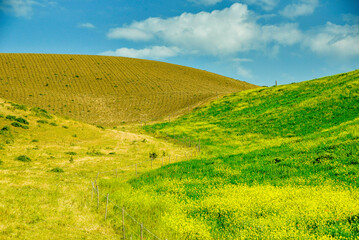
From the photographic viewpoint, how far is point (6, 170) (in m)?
24.5

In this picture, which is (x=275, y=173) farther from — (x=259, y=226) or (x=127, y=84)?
(x=127, y=84)

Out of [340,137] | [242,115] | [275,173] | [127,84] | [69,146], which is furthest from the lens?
[127,84]

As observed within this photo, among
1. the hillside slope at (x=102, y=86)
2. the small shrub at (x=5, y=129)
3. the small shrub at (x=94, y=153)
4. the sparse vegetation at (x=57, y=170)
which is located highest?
the hillside slope at (x=102, y=86)

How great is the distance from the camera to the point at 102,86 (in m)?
95.4

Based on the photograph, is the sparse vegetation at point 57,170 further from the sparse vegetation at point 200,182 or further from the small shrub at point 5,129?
the small shrub at point 5,129

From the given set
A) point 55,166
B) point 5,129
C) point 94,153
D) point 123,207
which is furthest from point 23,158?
point 123,207

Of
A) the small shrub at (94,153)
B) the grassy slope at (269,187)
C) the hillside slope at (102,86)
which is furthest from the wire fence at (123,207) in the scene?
the hillside slope at (102,86)

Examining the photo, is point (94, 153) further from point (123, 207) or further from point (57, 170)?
point (123, 207)

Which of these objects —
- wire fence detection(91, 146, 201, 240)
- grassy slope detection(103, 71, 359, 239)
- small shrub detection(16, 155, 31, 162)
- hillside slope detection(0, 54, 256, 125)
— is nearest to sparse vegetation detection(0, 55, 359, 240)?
grassy slope detection(103, 71, 359, 239)

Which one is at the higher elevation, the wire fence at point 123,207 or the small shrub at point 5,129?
the small shrub at point 5,129

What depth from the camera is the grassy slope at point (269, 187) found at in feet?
46.6

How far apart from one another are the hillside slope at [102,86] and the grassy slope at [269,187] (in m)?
40.2

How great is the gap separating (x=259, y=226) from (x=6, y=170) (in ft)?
77.0

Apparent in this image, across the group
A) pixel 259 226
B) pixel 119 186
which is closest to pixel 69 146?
pixel 119 186
